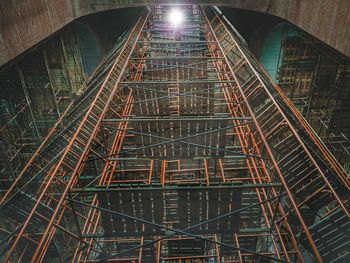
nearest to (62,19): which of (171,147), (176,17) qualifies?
(171,147)

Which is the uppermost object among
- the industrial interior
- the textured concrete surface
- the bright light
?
the textured concrete surface

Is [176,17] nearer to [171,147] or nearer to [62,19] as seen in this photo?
[62,19]

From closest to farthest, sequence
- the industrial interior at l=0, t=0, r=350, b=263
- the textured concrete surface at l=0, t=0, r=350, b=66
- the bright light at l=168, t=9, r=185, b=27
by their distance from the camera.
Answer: the industrial interior at l=0, t=0, r=350, b=263 < the textured concrete surface at l=0, t=0, r=350, b=66 < the bright light at l=168, t=9, r=185, b=27

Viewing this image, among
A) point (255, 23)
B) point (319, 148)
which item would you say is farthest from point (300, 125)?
point (255, 23)

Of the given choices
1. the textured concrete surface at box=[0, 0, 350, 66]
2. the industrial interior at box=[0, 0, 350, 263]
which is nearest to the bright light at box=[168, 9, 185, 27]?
the industrial interior at box=[0, 0, 350, 263]

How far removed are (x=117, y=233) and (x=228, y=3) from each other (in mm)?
13420

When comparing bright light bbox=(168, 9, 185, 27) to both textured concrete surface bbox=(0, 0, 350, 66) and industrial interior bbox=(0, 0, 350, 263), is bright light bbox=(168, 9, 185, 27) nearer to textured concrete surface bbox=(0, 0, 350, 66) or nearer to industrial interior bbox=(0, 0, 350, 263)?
industrial interior bbox=(0, 0, 350, 263)

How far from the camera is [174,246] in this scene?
716 centimetres

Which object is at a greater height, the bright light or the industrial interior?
the bright light

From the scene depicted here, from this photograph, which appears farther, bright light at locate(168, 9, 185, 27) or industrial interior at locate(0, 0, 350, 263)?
bright light at locate(168, 9, 185, 27)

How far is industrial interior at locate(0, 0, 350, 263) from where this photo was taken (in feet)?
18.1

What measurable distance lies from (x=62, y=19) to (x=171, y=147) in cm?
797

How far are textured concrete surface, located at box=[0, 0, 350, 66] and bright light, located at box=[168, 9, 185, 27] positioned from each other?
587cm

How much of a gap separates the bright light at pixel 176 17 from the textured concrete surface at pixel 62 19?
5869 millimetres
